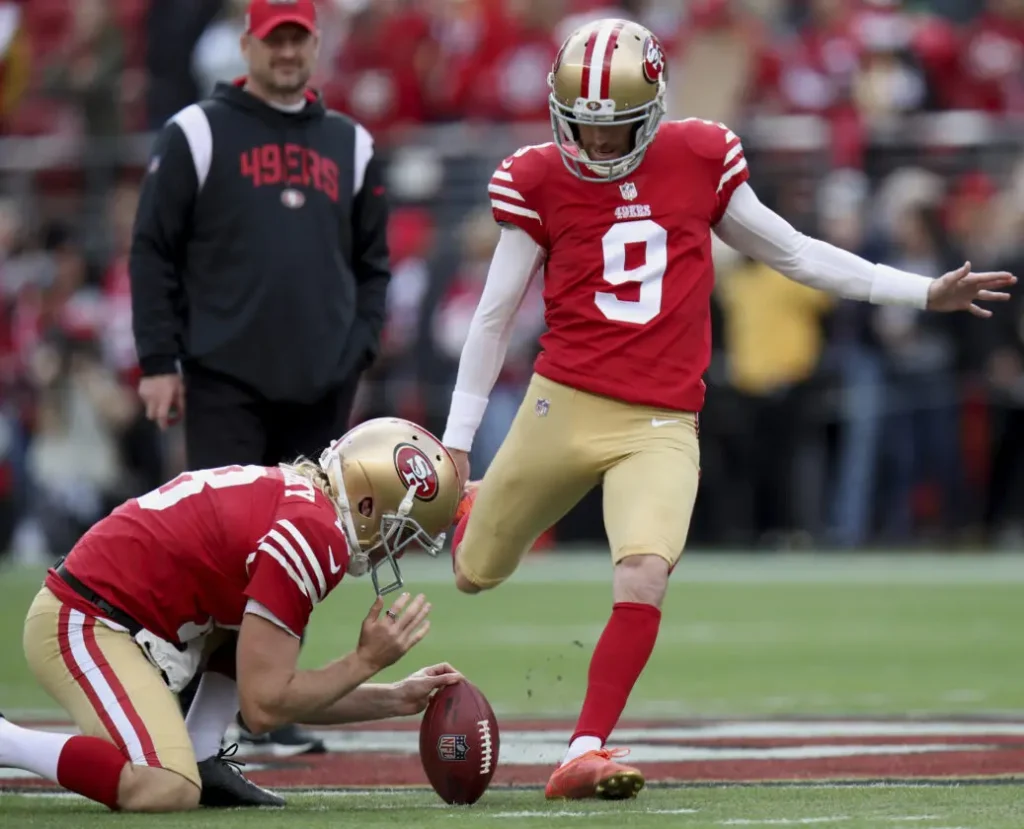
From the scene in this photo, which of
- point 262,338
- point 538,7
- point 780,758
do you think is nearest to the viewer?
point 780,758

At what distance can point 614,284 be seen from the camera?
5.38m

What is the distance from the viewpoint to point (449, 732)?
4.83 metres

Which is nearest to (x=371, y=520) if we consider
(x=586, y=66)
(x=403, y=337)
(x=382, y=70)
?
(x=586, y=66)

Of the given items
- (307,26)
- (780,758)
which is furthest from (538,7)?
(780,758)

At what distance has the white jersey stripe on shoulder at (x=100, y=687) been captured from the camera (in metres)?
4.71

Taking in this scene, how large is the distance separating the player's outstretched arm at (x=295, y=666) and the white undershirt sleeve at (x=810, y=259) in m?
1.52

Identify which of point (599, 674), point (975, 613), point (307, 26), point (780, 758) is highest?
point (307, 26)

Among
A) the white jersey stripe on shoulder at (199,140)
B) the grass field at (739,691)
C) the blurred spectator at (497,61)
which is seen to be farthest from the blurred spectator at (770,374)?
the white jersey stripe on shoulder at (199,140)

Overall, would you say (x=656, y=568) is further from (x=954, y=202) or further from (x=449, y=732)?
(x=954, y=202)

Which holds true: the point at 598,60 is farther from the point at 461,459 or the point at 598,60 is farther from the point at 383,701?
the point at 383,701

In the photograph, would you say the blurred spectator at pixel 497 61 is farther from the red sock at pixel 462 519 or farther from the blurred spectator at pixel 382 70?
the red sock at pixel 462 519

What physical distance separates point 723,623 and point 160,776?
18.1ft

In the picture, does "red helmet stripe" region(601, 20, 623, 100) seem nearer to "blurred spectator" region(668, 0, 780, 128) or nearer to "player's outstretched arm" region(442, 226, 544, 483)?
"player's outstretched arm" region(442, 226, 544, 483)

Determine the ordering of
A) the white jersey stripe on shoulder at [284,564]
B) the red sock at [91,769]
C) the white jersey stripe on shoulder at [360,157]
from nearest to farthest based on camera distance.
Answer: the white jersey stripe on shoulder at [284,564] → the red sock at [91,769] → the white jersey stripe on shoulder at [360,157]
